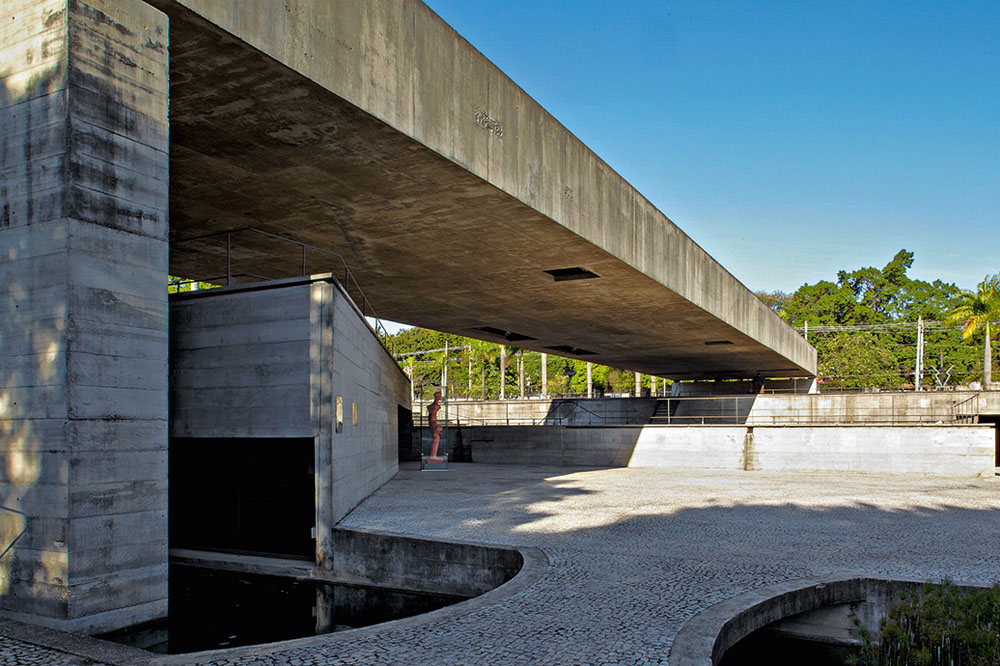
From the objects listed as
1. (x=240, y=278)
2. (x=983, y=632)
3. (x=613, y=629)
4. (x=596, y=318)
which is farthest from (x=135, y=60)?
(x=596, y=318)

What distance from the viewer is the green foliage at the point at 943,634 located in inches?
212

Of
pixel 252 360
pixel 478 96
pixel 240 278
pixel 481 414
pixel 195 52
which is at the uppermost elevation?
pixel 478 96

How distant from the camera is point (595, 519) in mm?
11594

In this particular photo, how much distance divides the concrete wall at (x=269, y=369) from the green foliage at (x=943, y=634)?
22.3ft

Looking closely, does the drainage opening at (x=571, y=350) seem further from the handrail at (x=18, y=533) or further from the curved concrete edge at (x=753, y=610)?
the handrail at (x=18, y=533)

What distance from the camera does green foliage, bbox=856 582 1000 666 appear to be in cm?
538

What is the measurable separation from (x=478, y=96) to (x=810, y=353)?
30.5m

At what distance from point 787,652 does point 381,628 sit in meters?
3.96

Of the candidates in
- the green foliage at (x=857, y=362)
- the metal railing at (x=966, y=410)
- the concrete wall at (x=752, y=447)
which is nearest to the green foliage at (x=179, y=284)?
the concrete wall at (x=752, y=447)

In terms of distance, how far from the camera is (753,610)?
6273 mm

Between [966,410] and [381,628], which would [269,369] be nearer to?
[381,628]

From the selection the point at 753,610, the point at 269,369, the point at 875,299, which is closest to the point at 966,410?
the point at 753,610

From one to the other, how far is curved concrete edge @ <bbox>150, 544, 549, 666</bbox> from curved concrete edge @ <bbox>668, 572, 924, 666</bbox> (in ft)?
5.96

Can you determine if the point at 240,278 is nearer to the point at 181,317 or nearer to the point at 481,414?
the point at 181,317
